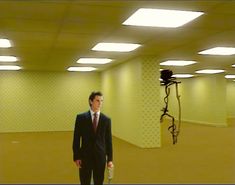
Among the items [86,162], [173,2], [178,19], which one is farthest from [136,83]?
[86,162]

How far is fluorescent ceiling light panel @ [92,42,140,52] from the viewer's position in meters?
7.62

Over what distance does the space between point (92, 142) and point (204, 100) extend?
Result: 1472cm

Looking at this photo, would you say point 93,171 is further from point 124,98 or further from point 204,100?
point 204,100

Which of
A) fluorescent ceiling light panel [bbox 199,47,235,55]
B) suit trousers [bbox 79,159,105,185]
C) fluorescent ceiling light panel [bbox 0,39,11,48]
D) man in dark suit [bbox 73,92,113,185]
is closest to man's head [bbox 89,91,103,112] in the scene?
man in dark suit [bbox 73,92,113,185]

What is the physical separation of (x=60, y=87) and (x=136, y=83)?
18.8 ft

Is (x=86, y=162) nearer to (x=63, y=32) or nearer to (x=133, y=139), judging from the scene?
(x=63, y=32)

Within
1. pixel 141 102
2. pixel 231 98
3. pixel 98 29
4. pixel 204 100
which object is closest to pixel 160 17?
pixel 98 29

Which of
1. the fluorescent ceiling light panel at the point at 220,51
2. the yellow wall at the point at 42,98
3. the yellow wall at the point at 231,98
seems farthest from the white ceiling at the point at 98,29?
the yellow wall at the point at 231,98

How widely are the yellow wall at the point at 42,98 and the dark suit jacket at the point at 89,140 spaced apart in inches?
444

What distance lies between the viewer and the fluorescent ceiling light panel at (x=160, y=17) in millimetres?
4781

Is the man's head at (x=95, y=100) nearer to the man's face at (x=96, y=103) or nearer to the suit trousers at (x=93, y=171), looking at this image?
the man's face at (x=96, y=103)

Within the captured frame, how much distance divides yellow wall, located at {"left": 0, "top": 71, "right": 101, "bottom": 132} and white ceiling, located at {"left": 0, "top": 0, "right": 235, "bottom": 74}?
5107mm

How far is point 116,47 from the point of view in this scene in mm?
8078

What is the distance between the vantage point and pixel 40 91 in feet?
47.1
